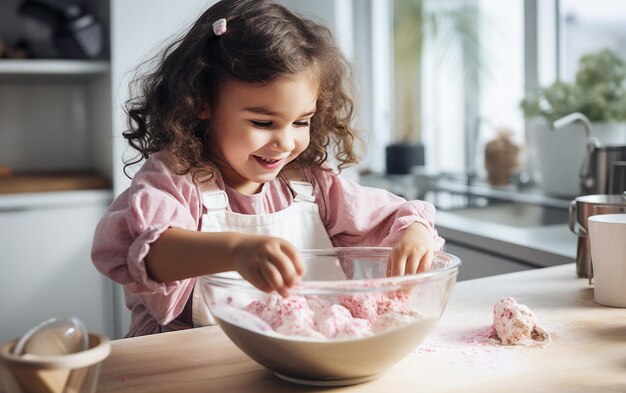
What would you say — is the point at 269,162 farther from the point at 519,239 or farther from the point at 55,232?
the point at 55,232

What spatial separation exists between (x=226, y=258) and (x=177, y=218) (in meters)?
0.22

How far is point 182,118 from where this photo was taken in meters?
1.20

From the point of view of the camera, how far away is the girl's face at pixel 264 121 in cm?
111

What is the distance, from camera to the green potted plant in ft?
6.98

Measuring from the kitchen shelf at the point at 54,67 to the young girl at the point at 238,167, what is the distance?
3.75 feet

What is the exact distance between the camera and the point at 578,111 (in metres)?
2.17

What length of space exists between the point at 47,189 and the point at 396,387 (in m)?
1.88

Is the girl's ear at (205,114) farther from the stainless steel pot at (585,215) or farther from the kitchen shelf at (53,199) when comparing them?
the kitchen shelf at (53,199)

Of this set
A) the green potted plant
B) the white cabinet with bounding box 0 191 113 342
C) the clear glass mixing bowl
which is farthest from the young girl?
the white cabinet with bounding box 0 191 113 342

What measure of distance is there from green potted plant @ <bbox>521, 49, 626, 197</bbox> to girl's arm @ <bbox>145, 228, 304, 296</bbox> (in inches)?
61.6

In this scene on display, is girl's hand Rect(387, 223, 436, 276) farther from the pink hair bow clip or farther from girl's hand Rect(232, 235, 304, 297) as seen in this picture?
the pink hair bow clip

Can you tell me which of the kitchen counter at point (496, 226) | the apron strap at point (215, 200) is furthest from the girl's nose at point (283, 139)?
the kitchen counter at point (496, 226)

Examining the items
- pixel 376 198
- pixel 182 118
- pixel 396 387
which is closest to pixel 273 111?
pixel 182 118

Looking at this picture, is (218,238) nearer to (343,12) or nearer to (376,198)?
(376,198)
